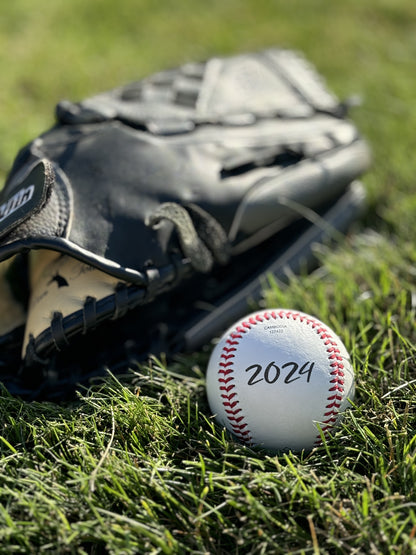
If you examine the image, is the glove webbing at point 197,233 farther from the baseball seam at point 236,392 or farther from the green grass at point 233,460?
the baseball seam at point 236,392

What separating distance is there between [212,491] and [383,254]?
1521 millimetres

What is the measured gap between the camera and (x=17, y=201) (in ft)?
6.47

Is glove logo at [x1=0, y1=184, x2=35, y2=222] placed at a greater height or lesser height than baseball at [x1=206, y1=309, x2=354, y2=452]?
greater

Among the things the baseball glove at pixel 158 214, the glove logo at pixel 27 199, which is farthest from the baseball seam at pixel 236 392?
the glove logo at pixel 27 199

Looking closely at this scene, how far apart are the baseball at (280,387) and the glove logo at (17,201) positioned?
0.80 meters

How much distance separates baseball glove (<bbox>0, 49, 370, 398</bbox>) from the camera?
2.02 m

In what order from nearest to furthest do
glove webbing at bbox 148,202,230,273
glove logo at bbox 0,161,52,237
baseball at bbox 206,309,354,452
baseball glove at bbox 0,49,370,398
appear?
baseball at bbox 206,309,354,452, glove logo at bbox 0,161,52,237, baseball glove at bbox 0,49,370,398, glove webbing at bbox 148,202,230,273

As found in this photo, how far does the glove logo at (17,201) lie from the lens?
193 cm

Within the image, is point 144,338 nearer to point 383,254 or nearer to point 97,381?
point 97,381

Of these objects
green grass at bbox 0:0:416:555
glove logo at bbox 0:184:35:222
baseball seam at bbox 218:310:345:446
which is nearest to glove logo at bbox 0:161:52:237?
glove logo at bbox 0:184:35:222

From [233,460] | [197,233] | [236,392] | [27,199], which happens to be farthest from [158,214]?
[233,460]

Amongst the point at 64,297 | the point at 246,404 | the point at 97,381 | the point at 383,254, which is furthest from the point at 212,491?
the point at 383,254

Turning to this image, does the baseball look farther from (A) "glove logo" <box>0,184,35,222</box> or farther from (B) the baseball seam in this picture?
(A) "glove logo" <box>0,184,35,222</box>

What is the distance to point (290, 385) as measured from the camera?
5.76ft
